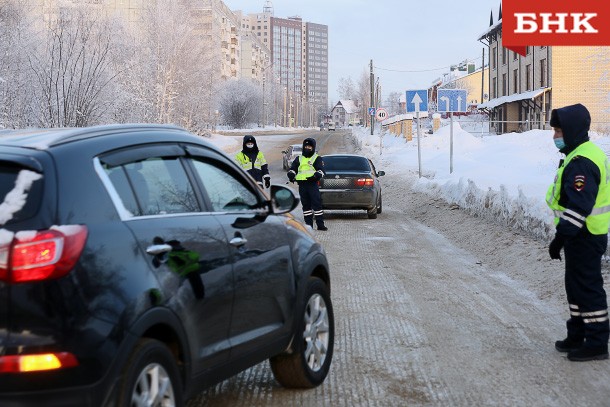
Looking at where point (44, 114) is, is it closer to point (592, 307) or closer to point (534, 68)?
point (592, 307)

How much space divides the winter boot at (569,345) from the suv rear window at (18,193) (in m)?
4.72

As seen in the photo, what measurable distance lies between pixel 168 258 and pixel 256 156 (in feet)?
42.2

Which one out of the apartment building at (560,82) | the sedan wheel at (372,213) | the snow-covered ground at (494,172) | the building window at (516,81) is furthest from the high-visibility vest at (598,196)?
the building window at (516,81)

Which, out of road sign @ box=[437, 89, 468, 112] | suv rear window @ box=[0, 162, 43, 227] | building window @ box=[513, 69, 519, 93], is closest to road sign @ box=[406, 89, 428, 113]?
road sign @ box=[437, 89, 468, 112]

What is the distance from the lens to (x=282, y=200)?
5.32m

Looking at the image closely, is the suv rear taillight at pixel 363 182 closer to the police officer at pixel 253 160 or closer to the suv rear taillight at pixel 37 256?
the police officer at pixel 253 160

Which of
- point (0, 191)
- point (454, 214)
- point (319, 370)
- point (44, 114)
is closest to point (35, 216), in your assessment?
point (0, 191)

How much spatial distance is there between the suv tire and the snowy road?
1.59 meters

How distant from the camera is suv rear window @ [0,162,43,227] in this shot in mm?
3285

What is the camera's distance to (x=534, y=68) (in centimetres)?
5672

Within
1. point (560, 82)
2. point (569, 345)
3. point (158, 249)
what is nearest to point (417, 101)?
point (569, 345)

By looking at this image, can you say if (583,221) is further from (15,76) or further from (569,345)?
(15,76)

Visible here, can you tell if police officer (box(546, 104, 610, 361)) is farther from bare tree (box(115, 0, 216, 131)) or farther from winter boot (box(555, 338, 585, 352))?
bare tree (box(115, 0, 216, 131))

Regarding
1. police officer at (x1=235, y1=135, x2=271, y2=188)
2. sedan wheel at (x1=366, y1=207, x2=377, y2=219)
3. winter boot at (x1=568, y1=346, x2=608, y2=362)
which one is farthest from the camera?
sedan wheel at (x1=366, y1=207, x2=377, y2=219)
